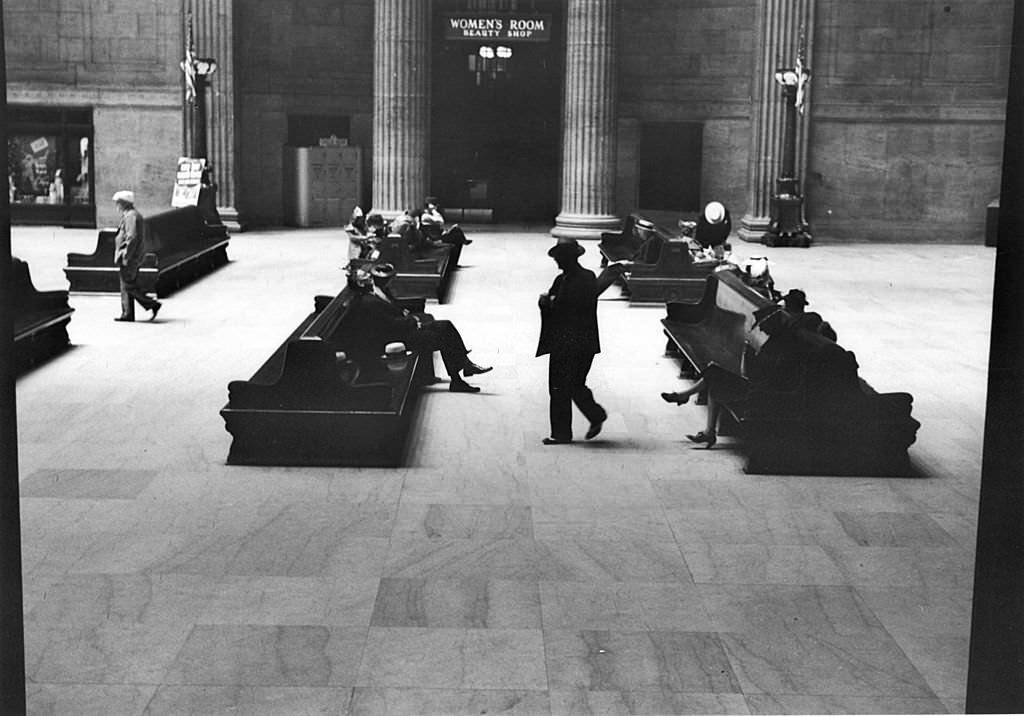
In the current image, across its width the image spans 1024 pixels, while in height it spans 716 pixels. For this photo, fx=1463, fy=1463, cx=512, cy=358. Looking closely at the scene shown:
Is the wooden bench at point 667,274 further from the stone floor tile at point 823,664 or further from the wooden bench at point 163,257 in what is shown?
the stone floor tile at point 823,664

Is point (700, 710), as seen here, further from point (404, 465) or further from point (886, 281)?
point (886, 281)

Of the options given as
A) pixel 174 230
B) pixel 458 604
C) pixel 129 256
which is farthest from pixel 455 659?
pixel 174 230

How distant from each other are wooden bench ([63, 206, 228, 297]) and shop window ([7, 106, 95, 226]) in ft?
26.1

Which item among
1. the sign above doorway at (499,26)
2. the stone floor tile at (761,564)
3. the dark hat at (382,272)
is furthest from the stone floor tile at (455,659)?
the sign above doorway at (499,26)

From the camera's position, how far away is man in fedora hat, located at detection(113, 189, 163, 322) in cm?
1656

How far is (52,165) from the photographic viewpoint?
3031 centimetres

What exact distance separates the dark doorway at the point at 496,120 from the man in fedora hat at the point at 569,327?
73.5 ft

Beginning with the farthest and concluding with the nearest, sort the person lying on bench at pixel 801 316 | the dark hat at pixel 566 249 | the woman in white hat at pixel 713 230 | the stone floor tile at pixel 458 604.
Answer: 1. the woman in white hat at pixel 713 230
2. the dark hat at pixel 566 249
3. the person lying on bench at pixel 801 316
4. the stone floor tile at pixel 458 604

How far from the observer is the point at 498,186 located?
109 ft

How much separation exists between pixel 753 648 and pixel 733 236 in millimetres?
24557

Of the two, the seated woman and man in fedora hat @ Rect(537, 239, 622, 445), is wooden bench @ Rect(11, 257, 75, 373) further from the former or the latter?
the seated woman

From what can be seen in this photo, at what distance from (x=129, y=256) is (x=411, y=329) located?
5.16 meters

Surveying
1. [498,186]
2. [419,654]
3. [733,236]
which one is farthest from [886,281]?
[419,654]

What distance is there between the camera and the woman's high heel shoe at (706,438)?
11.1 m
